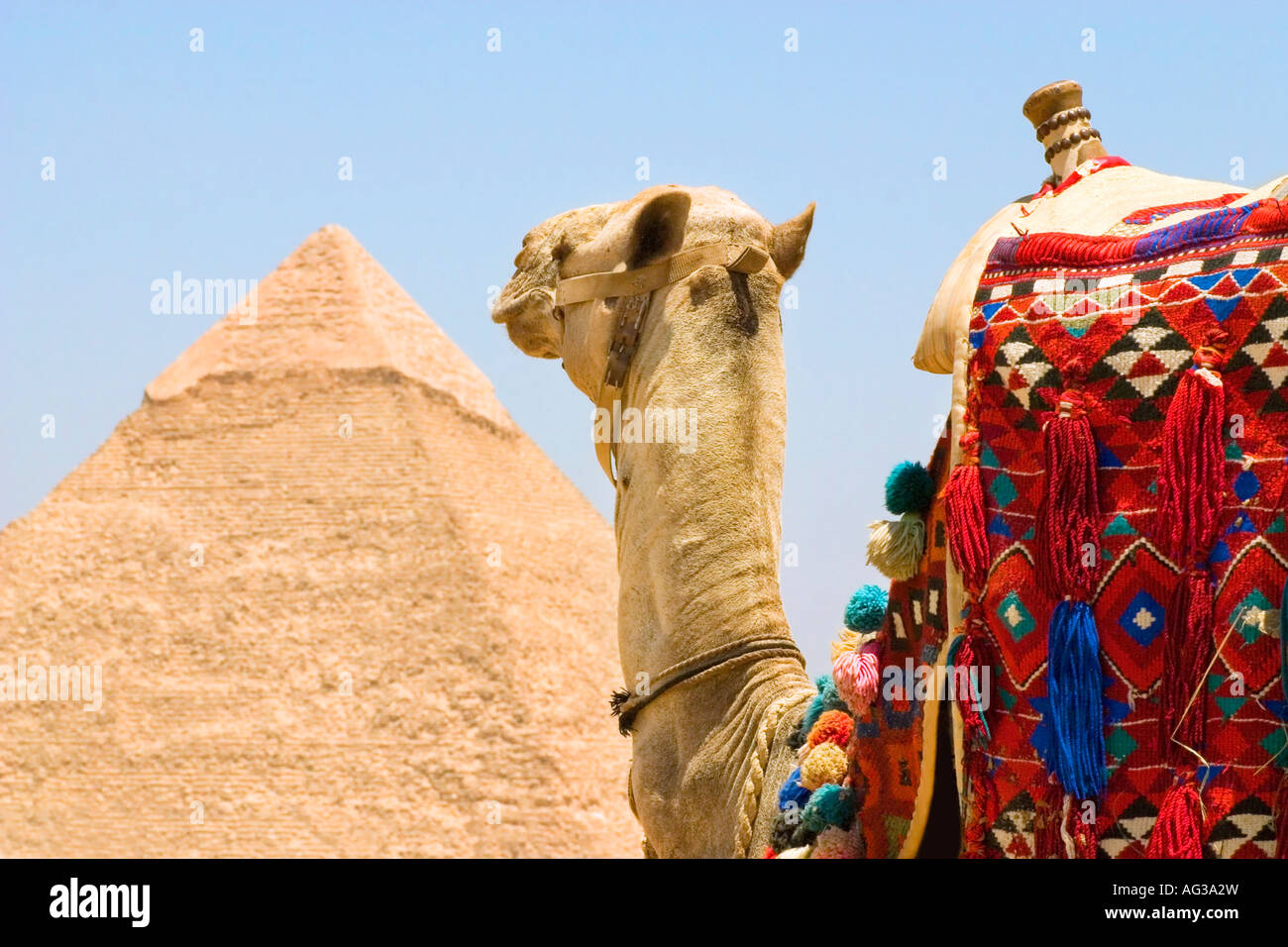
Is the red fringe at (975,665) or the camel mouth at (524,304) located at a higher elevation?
the camel mouth at (524,304)

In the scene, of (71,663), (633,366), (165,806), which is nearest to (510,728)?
(165,806)

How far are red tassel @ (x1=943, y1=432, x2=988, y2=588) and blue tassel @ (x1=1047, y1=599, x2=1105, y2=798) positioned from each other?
14cm

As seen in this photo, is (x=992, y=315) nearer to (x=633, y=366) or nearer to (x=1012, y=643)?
(x=1012, y=643)

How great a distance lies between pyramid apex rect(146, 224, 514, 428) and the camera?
86062 mm

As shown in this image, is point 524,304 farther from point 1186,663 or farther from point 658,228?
point 1186,663

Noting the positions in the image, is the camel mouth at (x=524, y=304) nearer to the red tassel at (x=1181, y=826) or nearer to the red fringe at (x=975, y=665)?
the red fringe at (x=975, y=665)

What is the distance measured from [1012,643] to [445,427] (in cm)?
8240

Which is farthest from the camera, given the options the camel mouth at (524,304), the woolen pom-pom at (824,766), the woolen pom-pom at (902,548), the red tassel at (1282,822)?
the camel mouth at (524,304)

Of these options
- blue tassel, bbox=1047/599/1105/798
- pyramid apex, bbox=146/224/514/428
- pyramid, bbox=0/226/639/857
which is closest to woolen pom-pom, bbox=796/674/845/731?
blue tassel, bbox=1047/599/1105/798

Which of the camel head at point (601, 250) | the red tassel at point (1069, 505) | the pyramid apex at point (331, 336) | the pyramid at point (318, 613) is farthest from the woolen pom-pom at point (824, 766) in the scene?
the pyramid apex at point (331, 336)

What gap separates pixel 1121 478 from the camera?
3008 millimetres

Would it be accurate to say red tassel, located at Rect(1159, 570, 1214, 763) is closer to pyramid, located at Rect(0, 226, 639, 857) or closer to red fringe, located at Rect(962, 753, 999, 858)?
red fringe, located at Rect(962, 753, 999, 858)

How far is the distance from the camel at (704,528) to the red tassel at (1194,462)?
94 cm

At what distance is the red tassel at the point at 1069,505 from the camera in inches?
118
